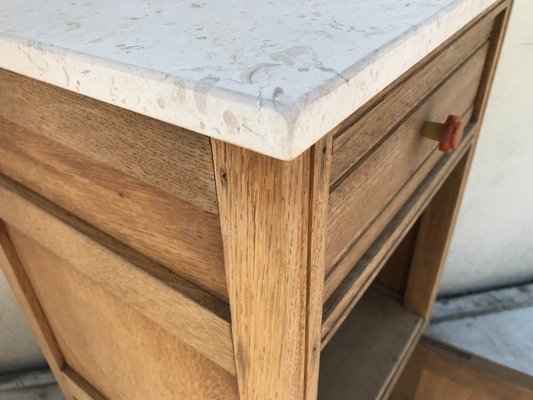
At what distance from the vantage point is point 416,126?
430mm

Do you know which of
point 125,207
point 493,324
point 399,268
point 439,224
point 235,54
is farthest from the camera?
point 493,324

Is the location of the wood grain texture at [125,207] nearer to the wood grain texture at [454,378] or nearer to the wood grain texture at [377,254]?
the wood grain texture at [377,254]

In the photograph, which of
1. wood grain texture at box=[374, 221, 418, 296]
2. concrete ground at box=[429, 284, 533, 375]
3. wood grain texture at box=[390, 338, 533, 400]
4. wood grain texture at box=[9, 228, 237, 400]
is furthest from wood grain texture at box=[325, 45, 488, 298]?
concrete ground at box=[429, 284, 533, 375]

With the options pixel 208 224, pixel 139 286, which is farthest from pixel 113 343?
pixel 208 224

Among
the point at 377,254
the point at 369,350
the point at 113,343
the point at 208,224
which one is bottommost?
the point at 369,350

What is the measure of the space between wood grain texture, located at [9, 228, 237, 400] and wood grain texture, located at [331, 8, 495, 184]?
200 millimetres

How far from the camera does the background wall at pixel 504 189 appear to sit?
33.4 inches

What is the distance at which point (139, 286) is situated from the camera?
38cm

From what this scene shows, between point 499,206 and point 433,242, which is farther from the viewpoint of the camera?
point 499,206

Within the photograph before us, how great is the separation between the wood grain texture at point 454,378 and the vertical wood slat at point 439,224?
7 centimetres

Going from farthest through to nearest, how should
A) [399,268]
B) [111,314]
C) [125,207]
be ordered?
[399,268] → [111,314] → [125,207]

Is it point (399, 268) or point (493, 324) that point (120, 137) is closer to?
point (399, 268)

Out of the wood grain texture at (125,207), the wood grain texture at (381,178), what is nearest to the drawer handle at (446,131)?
the wood grain texture at (381,178)

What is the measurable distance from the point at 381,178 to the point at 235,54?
0.67ft
